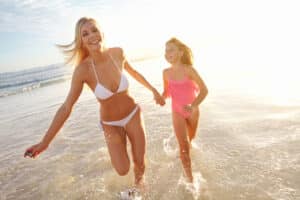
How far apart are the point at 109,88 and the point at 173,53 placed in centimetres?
157

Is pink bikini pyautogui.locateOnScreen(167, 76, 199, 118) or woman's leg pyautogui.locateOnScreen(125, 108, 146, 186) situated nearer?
woman's leg pyautogui.locateOnScreen(125, 108, 146, 186)

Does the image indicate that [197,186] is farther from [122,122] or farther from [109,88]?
[109,88]

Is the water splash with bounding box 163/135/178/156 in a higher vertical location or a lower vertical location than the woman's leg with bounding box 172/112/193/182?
lower

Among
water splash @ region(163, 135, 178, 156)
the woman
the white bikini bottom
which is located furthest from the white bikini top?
water splash @ region(163, 135, 178, 156)

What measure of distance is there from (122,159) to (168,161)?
1813mm

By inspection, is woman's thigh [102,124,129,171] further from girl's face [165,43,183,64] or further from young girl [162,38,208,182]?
girl's face [165,43,183,64]

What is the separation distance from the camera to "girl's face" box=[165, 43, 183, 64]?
5652 millimetres

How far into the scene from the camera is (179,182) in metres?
5.40

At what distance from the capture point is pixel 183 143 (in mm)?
5277

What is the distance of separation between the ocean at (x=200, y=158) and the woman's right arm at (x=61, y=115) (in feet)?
5.62

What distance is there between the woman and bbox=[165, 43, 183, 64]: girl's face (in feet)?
3.35

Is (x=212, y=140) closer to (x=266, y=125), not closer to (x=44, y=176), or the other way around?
(x=266, y=125)

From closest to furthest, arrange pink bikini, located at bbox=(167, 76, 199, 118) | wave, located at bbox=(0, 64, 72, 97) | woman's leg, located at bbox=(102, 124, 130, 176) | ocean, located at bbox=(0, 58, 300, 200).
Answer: woman's leg, located at bbox=(102, 124, 130, 176)
ocean, located at bbox=(0, 58, 300, 200)
pink bikini, located at bbox=(167, 76, 199, 118)
wave, located at bbox=(0, 64, 72, 97)

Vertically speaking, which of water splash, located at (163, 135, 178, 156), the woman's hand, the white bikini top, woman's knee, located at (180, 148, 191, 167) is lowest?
water splash, located at (163, 135, 178, 156)
